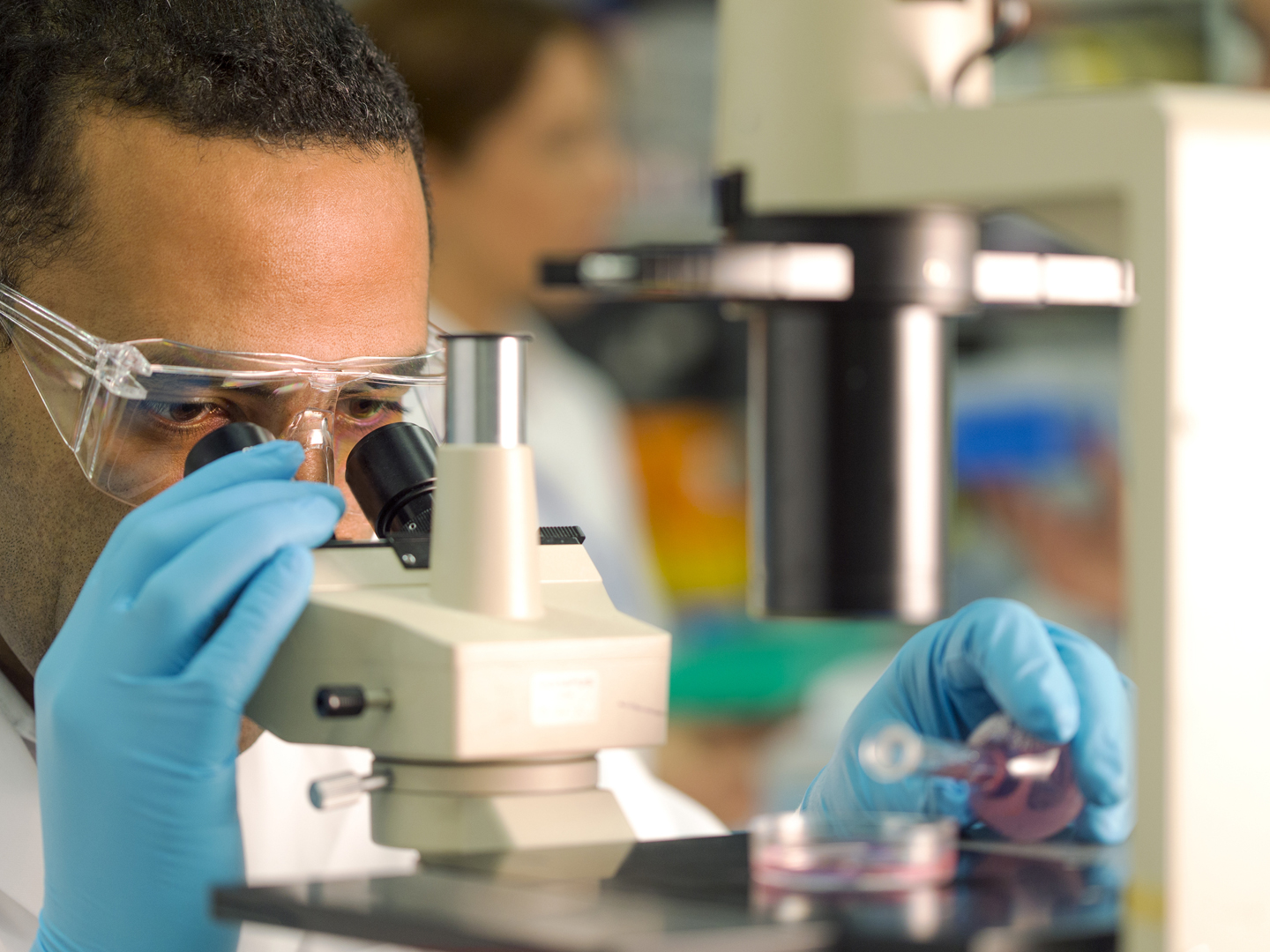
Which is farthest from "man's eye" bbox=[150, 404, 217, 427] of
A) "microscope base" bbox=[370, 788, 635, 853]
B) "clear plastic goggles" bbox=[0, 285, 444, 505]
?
"microscope base" bbox=[370, 788, 635, 853]

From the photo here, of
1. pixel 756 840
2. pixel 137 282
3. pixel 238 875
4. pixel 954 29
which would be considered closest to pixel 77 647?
pixel 238 875

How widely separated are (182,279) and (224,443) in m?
0.26

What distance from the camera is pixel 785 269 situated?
0.73m

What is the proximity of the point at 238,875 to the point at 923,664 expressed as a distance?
607mm

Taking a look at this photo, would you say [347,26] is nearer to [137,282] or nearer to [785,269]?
[137,282]

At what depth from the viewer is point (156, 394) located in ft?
4.43

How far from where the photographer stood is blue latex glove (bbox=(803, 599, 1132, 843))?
94 cm

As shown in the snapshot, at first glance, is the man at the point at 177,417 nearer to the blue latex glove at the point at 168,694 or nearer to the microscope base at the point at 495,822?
the blue latex glove at the point at 168,694

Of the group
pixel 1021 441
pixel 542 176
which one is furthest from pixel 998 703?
pixel 542 176

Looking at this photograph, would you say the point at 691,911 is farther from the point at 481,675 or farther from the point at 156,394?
the point at 156,394

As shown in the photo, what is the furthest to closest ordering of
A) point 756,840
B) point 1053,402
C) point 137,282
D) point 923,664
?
point 1053,402 < point 137,282 < point 923,664 < point 756,840

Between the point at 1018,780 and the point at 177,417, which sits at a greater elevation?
the point at 177,417

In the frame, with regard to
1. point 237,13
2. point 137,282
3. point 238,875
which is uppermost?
point 237,13

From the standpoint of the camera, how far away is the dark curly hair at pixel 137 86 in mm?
1456
